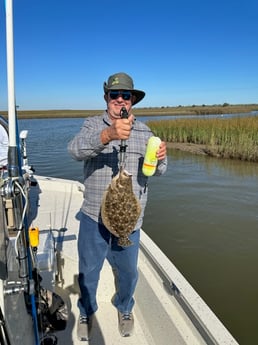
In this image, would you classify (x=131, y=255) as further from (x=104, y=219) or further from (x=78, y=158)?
(x=78, y=158)

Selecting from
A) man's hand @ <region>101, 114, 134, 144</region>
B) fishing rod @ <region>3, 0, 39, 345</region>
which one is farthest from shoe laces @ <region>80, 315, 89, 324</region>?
man's hand @ <region>101, 114, 134, 144</region>

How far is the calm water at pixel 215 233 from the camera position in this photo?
4555 mm

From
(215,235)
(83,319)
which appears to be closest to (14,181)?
(83,319)

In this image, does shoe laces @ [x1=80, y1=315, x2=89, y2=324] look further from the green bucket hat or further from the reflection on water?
the reflection on water

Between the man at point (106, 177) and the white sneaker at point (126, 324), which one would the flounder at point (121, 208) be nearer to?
the man at point (106, 177)

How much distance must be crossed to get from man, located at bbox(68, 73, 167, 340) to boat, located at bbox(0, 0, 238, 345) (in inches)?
10.6

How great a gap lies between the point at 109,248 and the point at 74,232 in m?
1.41

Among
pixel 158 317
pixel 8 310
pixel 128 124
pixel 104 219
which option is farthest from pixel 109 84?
pixel 158 317

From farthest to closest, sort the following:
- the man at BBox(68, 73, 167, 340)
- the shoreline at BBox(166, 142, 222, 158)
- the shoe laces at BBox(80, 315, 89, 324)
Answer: the shoreline at BBox(166, 142, 222, 158)
the shoe laces at BBox(80, 315, 89, 324)
the man at BBox(68, 73, 167, 340)

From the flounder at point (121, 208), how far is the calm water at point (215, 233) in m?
2.70

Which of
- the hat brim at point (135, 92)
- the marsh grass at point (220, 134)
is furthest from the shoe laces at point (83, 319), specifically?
the marsh grass at point (220, 134)

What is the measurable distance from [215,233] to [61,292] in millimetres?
4302

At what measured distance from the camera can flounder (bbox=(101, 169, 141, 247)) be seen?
223 cm

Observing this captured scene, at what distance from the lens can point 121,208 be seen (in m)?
2.31
